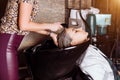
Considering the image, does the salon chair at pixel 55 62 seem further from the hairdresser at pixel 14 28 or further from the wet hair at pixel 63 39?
the hairdresser at pixel 14 28

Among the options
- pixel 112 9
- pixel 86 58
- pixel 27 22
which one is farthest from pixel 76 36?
pixel 112 9

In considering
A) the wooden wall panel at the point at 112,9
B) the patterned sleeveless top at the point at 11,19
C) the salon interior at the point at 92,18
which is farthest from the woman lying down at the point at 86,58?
the wooden wall panel at the point at 112,9

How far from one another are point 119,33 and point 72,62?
95.8 inches

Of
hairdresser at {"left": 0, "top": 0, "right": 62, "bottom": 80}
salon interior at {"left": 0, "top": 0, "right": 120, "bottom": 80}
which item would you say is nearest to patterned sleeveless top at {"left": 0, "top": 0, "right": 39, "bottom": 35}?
hairdresser at {"left": 0, "top": 0, "right": 62, "bottom": 80}

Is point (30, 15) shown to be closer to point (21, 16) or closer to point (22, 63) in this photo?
point (21, 16)

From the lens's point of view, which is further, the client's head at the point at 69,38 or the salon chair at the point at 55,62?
the client's head at the point at 69,38

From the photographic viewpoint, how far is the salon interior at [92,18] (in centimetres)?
252

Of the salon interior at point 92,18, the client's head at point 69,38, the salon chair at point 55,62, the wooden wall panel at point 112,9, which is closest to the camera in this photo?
the salon chair at point 55,62

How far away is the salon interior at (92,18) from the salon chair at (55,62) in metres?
0.62

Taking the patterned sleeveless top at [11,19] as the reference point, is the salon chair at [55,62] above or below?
below

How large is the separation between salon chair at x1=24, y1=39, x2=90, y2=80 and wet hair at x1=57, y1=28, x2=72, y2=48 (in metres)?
0.05

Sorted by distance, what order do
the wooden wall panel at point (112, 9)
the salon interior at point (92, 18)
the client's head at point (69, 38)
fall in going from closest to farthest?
1. the client's head at point (69, 38)
2. the salon interior at point (92, 18)
3. the wooden wall panel at point (112, 9)

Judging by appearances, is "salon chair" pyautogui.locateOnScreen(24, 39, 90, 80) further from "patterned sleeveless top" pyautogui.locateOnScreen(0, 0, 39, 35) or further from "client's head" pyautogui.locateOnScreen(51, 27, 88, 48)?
"patterned sleeveless top" pyautogui.locateOnScreen(0, 0, 39, 35)

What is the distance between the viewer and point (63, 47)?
4.64ft
